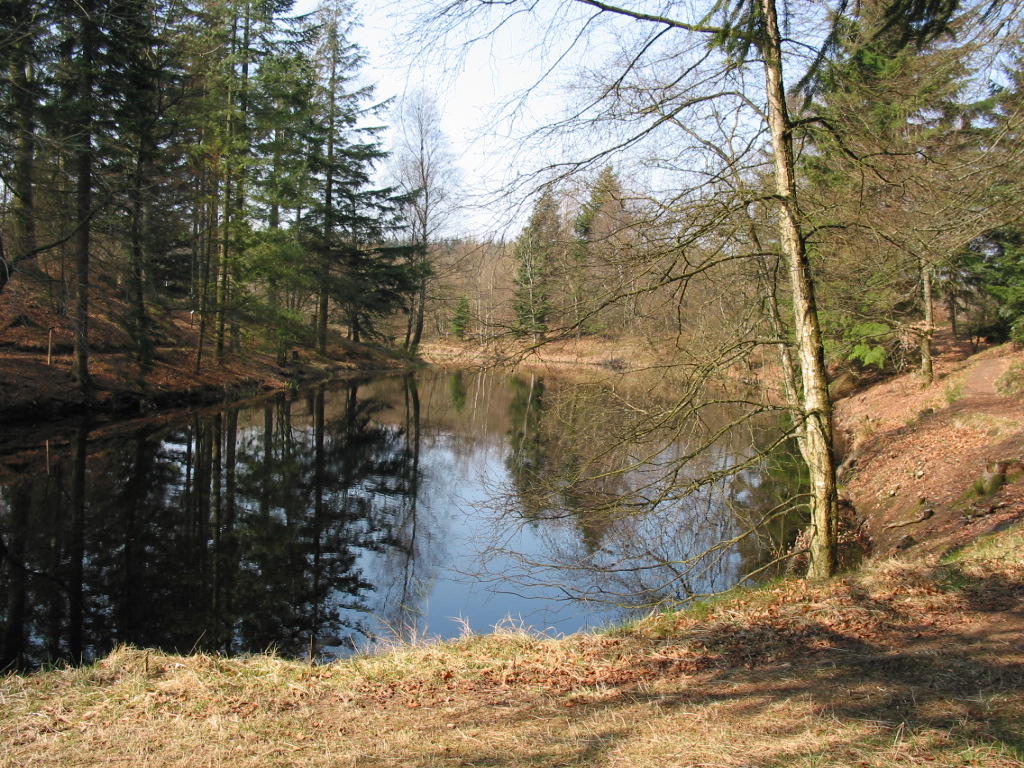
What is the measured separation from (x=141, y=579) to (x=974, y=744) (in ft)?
26.0

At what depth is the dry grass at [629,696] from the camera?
296 cm

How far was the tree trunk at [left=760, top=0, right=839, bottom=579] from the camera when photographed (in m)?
5.31

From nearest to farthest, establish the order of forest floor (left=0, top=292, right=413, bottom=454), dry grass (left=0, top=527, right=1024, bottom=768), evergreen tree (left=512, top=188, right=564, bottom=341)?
dry grass (left=0, top=527, right=1024, bottom=768)
evergreen tree (left=512, top=188, right=564, bottom=341)
forest floor (left=0, top=292, right=413, bottom=454)

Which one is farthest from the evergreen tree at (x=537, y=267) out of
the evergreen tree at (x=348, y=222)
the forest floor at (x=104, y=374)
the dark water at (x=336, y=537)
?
the evergreen tree at (x=348, y=222)

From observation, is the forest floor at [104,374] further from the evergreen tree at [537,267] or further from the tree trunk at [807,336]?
the tree trunk at [807,336]

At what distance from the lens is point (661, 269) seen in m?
5.32

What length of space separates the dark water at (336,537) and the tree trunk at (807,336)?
71 cm

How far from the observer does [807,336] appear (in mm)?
5488

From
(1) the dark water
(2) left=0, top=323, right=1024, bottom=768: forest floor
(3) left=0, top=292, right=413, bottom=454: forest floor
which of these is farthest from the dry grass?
(3) left=0, top=292, right=413, bottom=454: forest floor

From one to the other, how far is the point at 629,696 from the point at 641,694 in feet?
0.23

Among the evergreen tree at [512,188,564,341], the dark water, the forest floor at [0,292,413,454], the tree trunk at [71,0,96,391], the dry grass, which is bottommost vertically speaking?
the dark water

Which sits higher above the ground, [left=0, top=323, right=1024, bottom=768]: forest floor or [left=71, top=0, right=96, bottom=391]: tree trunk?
[left=71, top=0, right=96, bottom=391]: tree trunk

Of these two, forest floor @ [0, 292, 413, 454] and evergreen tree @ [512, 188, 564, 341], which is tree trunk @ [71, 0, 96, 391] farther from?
evergreen tree @ [512, 188, 564, 341]

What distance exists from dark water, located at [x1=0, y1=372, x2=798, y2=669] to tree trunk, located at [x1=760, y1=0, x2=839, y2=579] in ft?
2.31
